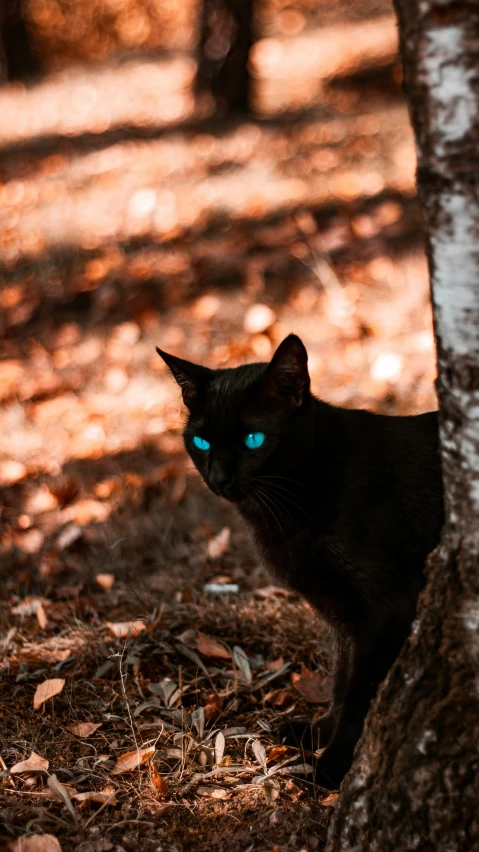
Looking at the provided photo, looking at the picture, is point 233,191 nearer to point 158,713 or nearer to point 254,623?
point 254,623

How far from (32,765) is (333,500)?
106cm

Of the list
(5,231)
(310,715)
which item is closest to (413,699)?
(310,715)

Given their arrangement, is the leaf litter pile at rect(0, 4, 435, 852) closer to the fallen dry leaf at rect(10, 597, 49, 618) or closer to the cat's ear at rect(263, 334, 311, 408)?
the fallen dry leaf at rect(10, 597, 49, 618)

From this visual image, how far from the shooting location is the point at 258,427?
2416mm

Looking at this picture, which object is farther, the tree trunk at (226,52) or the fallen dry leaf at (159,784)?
the tree trunk at (226,52)

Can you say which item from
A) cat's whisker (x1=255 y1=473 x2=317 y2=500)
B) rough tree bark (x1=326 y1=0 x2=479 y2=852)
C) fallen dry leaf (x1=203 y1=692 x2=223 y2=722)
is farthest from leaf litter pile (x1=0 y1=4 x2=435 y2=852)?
cat's whisker (x1=255 y1=473 x2=317 y2=500)

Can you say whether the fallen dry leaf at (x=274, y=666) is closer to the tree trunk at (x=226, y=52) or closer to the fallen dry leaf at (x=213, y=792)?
the fallen dry leaf at (x=213, y=792)

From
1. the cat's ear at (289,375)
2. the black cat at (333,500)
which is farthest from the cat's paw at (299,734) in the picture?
the cat's ear at (289,375)

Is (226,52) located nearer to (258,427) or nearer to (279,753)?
(258,427)

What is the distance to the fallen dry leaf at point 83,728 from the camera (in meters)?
2.31

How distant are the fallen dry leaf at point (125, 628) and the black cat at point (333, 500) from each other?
556 millimetres

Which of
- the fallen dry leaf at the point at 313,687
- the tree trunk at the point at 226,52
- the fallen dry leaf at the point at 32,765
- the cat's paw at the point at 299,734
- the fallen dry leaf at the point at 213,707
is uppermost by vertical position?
the tree trunk at the point at 226,52

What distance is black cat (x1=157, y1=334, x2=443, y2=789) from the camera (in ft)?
7.29

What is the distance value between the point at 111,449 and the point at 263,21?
11974mm
